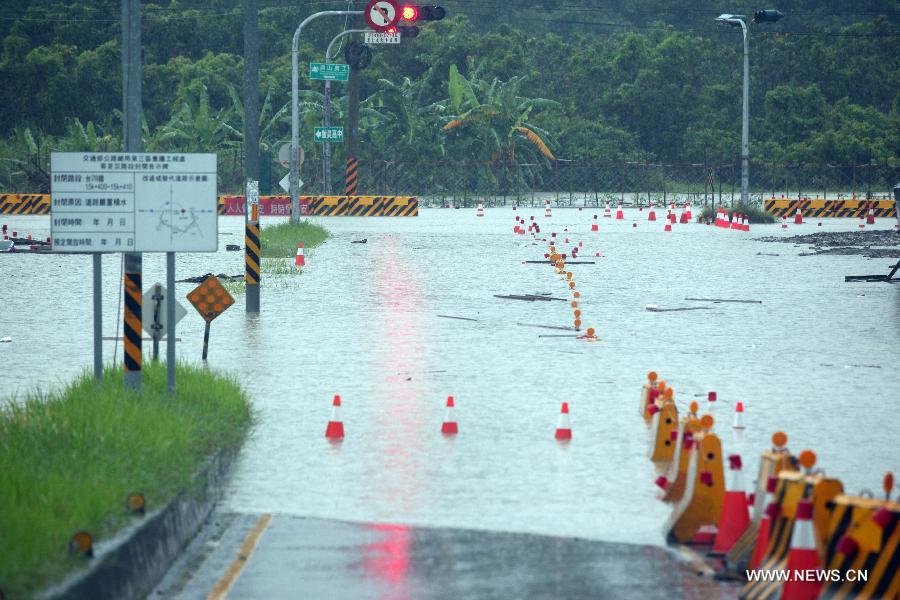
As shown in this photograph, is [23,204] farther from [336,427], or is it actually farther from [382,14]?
[336,427]

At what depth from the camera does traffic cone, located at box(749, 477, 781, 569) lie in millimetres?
7504

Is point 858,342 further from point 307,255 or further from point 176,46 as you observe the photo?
point 176,46

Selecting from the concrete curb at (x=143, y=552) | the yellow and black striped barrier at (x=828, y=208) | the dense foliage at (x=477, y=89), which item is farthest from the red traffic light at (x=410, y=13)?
the dense foliage at (x=477, y=89)

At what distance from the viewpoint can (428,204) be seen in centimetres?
7281

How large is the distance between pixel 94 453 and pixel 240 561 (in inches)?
58.6

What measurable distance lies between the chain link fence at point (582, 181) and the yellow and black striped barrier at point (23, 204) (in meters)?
14.4

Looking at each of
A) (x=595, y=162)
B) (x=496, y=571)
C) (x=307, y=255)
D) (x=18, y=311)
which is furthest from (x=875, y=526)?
(x=595, y=162)

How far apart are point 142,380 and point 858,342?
9625mm

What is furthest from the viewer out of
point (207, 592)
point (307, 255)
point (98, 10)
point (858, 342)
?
point (98, 10)

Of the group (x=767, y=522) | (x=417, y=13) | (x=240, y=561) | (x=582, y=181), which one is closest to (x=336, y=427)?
(x=240, y=561)

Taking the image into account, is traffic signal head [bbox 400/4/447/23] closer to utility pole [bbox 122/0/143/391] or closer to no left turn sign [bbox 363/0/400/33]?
no left turn sign [bbox 363/0/400/33]

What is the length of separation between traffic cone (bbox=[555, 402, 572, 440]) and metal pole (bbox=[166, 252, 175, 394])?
119 inches

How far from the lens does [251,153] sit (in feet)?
73.4

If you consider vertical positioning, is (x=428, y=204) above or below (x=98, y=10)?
below
